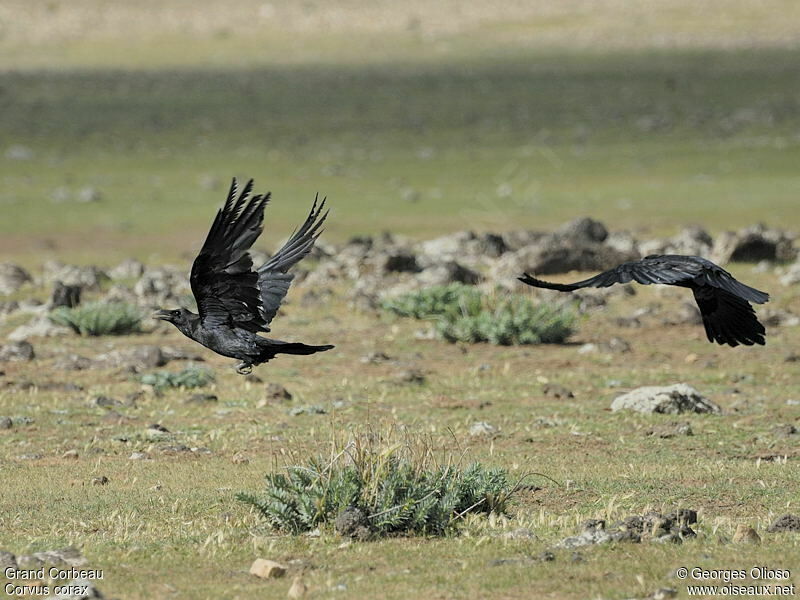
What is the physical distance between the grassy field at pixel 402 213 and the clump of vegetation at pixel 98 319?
0.71ft

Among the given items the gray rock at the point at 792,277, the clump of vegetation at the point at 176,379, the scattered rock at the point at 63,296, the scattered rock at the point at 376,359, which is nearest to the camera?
the clump of vegetation at the point at 176,379

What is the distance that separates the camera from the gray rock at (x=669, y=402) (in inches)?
470

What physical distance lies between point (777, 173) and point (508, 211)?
844 cm

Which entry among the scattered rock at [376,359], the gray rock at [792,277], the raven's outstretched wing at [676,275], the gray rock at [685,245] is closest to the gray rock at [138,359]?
the scattered rock at [376,359]

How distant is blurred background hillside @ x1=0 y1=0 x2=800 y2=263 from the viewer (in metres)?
30.3

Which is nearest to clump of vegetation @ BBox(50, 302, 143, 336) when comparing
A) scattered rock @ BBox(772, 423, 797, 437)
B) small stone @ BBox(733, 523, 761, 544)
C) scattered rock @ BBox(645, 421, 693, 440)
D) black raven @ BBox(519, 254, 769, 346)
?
scattered rock @ BBox(645, 421, 693, 440)

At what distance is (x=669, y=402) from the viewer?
11.9 m

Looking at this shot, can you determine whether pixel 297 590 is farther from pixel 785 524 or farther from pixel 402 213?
pixel 402 213

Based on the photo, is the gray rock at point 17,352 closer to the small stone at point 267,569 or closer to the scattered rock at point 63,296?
the scattered rock at point 63,296

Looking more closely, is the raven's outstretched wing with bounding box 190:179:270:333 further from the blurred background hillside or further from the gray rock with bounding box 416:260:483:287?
the blurred background hillside

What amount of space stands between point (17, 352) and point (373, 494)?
26.2 ft

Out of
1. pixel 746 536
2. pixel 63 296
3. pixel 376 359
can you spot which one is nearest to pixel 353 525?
pixel 746 536

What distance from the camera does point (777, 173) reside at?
35094 mm

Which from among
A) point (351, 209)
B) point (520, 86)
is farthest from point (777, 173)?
point (520, 86)
